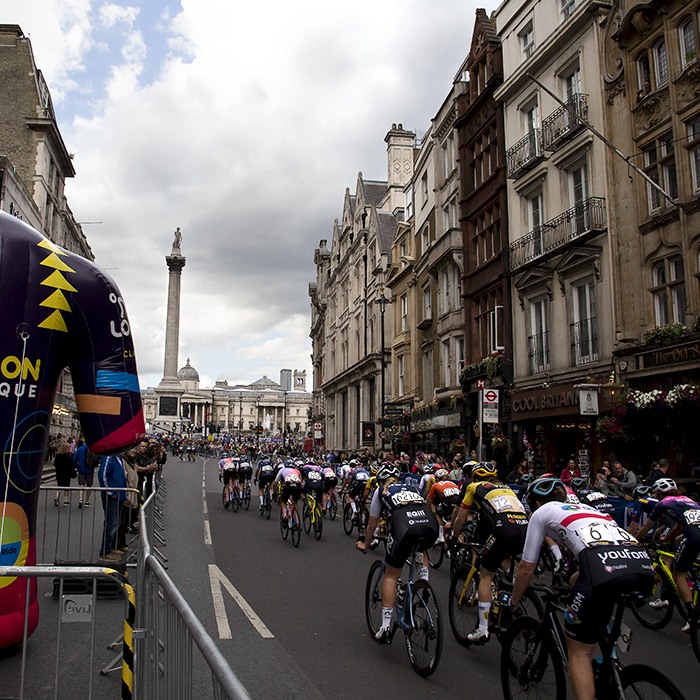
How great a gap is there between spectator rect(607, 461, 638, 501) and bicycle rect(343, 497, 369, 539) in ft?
16.7

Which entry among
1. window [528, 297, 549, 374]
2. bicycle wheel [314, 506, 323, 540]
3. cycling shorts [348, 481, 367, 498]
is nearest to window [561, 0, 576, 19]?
window [528, 297, 549, 374]

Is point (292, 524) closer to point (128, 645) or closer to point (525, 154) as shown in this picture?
point (128, 645)

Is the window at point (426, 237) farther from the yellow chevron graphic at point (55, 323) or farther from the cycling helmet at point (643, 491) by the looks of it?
the yellow chevron graphic at point (55, 323)

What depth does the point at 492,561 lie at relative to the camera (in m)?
6.25

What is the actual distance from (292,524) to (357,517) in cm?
225

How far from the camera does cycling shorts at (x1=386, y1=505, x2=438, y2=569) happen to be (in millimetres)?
6311

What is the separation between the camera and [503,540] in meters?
6.18

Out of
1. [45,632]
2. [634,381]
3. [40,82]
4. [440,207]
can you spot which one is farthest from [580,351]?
[40,82]

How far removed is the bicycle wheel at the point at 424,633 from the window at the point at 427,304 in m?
25.6

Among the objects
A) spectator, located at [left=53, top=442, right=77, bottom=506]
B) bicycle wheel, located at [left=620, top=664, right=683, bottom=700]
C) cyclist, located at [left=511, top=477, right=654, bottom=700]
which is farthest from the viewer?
spectator, located at [left=53, top=442, right=77, bottom=506]

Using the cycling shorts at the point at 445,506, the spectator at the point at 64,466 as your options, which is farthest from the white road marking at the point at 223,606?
the spectator at the point at 64,466

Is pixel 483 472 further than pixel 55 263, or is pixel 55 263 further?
pixel 483 472

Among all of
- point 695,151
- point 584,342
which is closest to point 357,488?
point 584,342

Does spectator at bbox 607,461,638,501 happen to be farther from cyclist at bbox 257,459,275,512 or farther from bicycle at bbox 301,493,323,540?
cyclist at bbox 257,459,275,512
